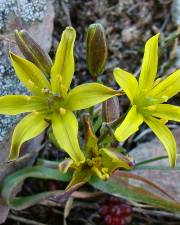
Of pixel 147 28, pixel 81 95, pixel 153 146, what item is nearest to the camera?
pixel 81 95

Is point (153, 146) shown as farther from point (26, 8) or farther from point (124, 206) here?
point (26, 8)

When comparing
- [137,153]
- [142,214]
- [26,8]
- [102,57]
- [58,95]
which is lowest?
[142,214]

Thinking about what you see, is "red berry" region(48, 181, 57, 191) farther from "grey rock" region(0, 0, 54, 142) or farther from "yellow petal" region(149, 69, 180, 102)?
"yellow petal" region(149, 69, 180, 102)

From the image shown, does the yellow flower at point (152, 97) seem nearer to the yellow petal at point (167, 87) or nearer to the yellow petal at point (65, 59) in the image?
the yellow petal at point (167, 87)

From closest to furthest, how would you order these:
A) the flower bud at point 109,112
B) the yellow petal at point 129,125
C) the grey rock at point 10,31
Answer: the yellow petal at point 129,125
the flower bud at point 109,112
the grey rock at point 10,31

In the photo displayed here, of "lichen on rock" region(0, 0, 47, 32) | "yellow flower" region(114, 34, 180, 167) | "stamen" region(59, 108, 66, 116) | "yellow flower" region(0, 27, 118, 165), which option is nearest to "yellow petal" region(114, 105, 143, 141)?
"yellow flower" region(114, 34, 180, 167)

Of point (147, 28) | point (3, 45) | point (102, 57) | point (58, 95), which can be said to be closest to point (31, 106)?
point (58, 95)

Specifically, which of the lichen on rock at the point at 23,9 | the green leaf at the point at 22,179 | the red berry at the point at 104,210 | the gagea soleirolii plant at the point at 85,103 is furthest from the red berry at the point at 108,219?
the lichen on rock at the point at 23,9

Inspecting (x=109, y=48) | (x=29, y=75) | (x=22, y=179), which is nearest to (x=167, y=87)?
(x=29, y=75)
